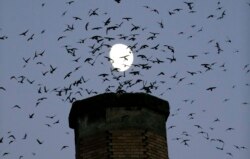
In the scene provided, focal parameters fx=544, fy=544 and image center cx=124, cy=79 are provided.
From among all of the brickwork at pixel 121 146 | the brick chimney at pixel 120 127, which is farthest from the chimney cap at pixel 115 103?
the brickwork at pixel 121 146

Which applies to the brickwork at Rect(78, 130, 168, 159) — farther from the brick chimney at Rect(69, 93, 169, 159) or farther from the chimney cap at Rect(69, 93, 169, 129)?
the chimney cap at Rect(69, 93, 169, 129)

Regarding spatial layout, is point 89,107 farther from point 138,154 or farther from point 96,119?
point 138,154

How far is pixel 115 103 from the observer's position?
14352 millimetres

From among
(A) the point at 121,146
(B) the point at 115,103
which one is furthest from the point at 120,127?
(B) the point at 115,103

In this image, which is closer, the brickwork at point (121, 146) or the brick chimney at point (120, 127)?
the brickwork at point (121, 146)

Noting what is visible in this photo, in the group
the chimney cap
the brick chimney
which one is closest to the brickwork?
the brick chimney

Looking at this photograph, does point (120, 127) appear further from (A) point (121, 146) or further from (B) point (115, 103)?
(B) point (115, 103)

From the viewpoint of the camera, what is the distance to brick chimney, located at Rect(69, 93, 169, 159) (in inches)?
550

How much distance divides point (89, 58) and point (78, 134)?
217cm

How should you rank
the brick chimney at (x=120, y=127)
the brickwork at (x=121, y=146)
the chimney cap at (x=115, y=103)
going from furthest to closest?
the chimney cap at (x=115, y=103)
the brick chimney at (x=120, y=127)
the brickwork at (x=121, y=146)

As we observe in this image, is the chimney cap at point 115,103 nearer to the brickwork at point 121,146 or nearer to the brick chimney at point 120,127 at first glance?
the brick chimney at point 120,127

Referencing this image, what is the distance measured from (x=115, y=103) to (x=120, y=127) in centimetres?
66

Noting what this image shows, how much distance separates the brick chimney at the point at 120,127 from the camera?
45.9 ft

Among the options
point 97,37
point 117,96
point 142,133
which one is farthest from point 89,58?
point 142,133
